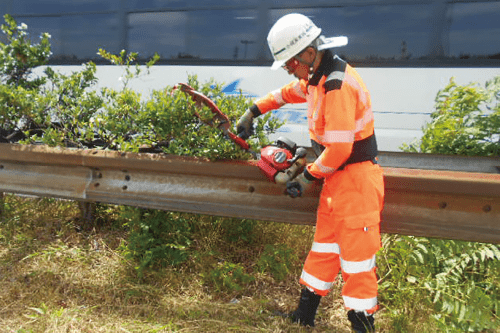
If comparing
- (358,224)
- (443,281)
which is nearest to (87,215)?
(358,224)

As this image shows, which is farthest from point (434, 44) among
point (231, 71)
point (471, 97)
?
point (231, 71)

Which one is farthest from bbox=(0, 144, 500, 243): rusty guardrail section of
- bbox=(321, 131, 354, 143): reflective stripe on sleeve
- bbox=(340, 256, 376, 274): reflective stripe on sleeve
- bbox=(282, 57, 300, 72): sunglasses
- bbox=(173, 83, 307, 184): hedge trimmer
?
bbox=(282, 57, 300, 72): sunglasses

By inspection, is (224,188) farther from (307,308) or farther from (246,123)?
(307,308)

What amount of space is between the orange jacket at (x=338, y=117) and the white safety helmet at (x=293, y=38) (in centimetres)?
13

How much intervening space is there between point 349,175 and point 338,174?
8 centimetres

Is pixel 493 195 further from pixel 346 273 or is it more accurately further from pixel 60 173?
pixel 60 173

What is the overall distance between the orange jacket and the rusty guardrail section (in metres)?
0.30

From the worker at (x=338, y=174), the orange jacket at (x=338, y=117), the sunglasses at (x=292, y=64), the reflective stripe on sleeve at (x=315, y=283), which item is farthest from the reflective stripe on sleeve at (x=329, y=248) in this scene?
the sunglasses at (x=292, y=64)

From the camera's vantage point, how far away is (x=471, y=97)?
13.8 feet

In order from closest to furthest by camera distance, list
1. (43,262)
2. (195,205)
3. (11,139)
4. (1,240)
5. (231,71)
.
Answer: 1. (195,205)
2. (43,262)
3. (1,240)
4. (11,139)
5. (231,71)

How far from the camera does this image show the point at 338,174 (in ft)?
9.71

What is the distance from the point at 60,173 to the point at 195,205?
1.21m

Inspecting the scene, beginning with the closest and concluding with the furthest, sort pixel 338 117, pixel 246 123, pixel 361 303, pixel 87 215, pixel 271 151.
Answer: pixel 338 117 → pixel 361 303 → pixel 271 151 → pixel 246 123 → pixel 87 215

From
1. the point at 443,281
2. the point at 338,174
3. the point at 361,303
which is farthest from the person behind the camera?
the point at 443,281
